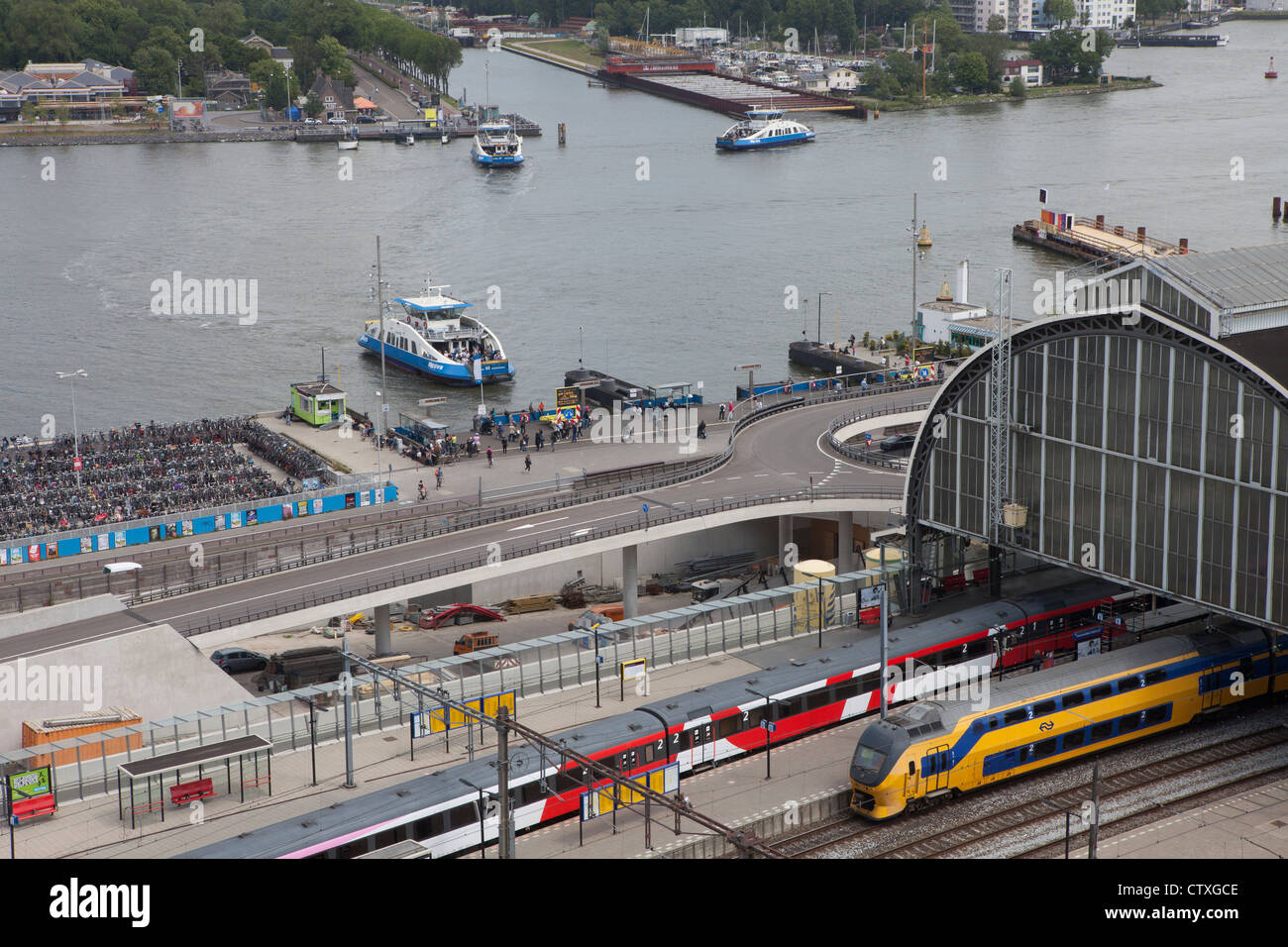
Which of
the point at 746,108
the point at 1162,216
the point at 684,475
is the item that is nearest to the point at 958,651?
the point at 684,475

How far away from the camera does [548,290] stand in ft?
322

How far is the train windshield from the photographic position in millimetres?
31703

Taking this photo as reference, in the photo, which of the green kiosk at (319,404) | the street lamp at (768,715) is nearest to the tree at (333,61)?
the green kiosk at (319,404)

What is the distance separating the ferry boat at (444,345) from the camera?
7750cm

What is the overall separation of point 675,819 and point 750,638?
11798 mm

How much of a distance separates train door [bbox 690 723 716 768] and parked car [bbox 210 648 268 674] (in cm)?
1501

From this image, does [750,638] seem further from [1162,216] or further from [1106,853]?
[1162,216]

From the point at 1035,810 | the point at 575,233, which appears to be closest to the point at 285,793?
the point at 1035,810

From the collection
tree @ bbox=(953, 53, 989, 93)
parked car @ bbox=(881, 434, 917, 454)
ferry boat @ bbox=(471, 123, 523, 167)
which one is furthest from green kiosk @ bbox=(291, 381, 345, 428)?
tree @ bbox=(953, 53, 989, 93)

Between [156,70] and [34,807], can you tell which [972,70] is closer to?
[156,70]

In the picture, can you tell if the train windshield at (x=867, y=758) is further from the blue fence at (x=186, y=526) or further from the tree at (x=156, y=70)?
the tree at (x=156, y=70)

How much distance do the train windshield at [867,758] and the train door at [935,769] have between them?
3.14 ft

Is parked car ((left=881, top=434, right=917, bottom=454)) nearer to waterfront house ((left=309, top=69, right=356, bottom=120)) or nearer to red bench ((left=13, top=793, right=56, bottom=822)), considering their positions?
red bench ((left=13, top=793, right=56, bottom=822))

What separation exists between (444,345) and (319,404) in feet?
48.9
